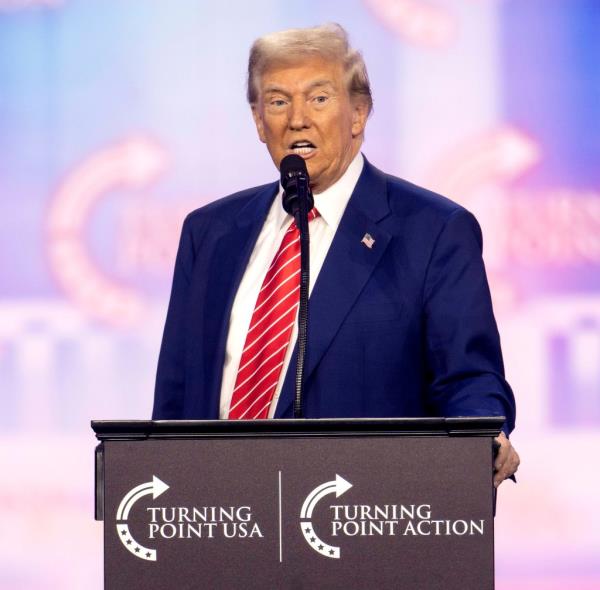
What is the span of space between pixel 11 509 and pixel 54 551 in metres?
0.19

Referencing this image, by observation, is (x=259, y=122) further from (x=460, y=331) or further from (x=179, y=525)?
(x=179, y=525)

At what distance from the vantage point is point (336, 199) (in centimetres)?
255

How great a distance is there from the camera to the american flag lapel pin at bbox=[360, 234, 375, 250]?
2438mm

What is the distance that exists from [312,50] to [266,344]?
597 mm

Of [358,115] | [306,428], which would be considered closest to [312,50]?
[358,115]

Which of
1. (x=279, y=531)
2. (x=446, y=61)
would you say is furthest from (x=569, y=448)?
(x=279, y=531)

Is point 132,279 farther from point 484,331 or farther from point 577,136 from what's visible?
point 484,331

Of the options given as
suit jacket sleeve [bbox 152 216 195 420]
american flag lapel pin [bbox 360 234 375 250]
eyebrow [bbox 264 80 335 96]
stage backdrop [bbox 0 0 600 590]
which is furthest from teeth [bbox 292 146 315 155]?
stage backdrop [bbox 0 0 600 590]

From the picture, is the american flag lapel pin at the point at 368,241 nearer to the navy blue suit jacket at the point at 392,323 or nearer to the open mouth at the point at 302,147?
the navy blue suit jacket at the point at 392,323

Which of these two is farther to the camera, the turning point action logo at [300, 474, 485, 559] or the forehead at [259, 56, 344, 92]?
the forehead at [259, 56, 344, 92]

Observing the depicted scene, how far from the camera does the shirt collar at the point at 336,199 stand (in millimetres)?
2525

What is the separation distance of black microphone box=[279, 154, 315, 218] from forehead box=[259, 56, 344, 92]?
0.41 m

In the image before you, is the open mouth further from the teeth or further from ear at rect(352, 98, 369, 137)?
ear at rect(352, 98, 369, 137)

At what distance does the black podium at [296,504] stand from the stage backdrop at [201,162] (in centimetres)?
218
